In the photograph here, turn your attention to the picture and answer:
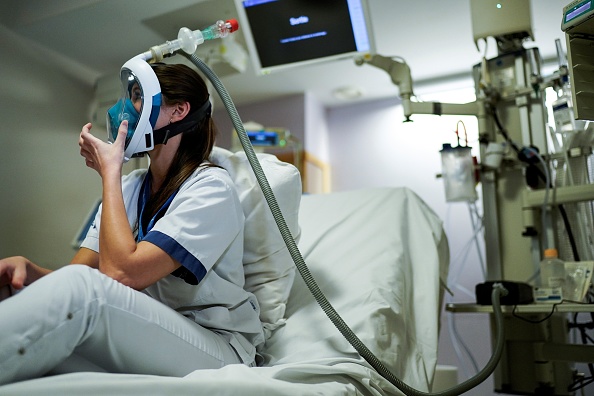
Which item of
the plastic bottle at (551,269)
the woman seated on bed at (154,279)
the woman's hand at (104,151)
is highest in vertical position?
the woman's hand at (104,151)

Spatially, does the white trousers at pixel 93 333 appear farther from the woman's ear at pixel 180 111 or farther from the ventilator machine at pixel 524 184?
the ventilator machine at pixel 524 184

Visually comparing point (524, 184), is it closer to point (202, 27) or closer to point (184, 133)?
point (184, 133)

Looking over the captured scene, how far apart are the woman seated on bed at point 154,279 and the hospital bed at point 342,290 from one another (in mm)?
95

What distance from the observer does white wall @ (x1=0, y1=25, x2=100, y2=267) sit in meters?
2.97

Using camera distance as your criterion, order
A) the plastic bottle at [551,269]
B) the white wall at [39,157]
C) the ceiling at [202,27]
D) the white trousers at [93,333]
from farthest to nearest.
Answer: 1. the white wall at [39,157]
2. the ceiling at [202,27]
3. the plastic bottle at [551,269]
4. the white trousers at [93,333]

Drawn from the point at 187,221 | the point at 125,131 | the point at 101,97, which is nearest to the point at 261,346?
the point at 187,221

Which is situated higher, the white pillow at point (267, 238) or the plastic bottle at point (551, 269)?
the white pillow at point (267, 238)

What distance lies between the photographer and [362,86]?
12.8 feet

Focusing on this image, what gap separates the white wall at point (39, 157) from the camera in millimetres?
2969

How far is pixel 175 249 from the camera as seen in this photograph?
1090 mm

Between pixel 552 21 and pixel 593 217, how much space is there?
5.45ft

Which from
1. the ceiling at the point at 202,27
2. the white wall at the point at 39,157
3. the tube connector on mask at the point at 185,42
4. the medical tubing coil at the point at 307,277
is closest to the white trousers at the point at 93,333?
the medical tubing coil at the point at 307,277

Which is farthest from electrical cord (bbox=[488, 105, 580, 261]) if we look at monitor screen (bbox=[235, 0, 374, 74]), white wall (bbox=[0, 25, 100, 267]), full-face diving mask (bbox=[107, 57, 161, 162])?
white wall (bbox=[0, 25, 100, 267])

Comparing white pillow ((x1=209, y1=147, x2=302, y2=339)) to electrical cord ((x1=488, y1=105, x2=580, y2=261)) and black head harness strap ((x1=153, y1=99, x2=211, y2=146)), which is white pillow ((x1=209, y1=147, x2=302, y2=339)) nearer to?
black head harness strap ((x1=153, y1=99, x2=211, y2=146))
